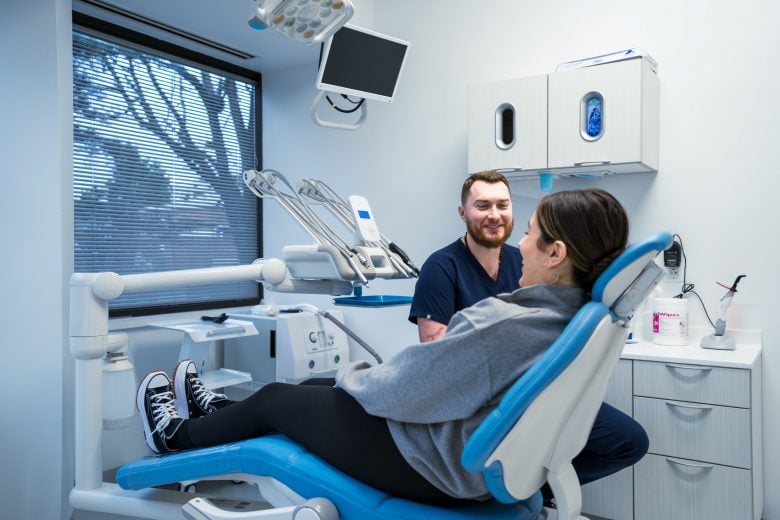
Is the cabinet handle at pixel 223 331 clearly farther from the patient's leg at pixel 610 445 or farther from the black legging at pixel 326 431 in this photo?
the patient's leg at pixel 610 445

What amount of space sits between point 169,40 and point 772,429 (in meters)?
3.52

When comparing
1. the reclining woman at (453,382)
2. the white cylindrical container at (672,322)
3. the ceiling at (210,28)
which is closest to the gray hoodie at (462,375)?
the reclining woman at (453,382)

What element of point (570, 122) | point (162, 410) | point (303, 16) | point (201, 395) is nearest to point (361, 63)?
point (303, 16)

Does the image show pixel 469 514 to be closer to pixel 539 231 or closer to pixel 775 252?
pixel 539 231

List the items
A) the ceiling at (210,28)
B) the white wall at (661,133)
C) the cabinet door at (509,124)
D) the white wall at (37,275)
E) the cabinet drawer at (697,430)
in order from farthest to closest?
the ceiling at (210,28)
the cabinet door at (509,124)
the white wall at (661,133)
the white wall at (37,275)
the cabinet drawer at (697,430)

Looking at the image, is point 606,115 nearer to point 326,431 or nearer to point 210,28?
point 326,431

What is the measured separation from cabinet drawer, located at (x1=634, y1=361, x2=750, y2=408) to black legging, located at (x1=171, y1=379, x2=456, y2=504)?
3.90 ft

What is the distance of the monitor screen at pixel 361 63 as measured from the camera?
246cm

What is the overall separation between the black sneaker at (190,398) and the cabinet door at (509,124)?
1514mm

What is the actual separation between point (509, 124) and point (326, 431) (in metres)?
1.74

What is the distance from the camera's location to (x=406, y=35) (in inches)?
139

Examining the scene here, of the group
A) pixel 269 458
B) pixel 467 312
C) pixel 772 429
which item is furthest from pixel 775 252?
pixel 269 458

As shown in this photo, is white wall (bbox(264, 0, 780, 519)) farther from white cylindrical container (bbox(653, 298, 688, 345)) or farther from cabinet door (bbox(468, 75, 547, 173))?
cabinet door (bbox(468, 75, 547, 173))

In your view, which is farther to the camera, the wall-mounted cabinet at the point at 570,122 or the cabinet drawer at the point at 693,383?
the wall-mounted cabinet at the point at 570,122
